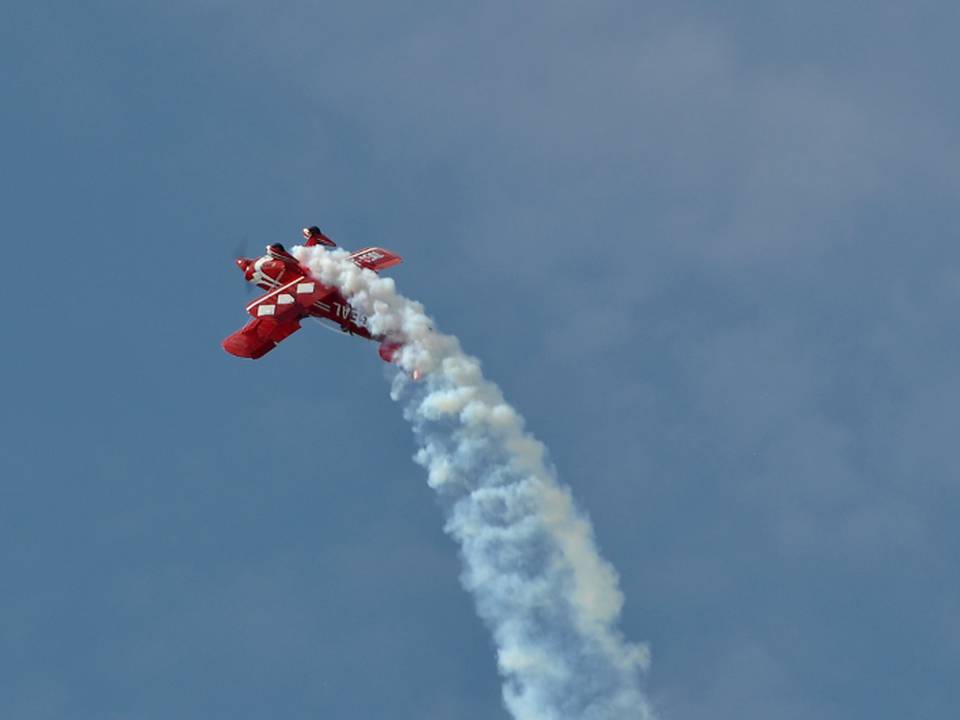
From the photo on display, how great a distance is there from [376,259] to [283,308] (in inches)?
274

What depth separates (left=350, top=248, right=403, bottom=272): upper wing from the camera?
10712 centimetres

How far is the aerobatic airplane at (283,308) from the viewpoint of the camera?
10150 cm

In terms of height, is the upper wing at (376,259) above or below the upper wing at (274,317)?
above

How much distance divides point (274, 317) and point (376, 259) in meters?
7.55

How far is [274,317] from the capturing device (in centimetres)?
10212

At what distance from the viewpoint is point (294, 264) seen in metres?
104

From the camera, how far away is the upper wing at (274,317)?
3994 inches

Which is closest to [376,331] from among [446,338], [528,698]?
[446,338]

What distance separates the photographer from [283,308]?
102438mm

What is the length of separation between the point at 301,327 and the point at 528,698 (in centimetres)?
1962

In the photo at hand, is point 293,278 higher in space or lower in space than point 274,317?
higher

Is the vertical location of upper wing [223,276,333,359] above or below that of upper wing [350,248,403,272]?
below

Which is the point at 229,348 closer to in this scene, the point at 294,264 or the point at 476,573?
the point at 294,264

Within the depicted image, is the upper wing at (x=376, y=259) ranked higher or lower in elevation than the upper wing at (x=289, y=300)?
higher
